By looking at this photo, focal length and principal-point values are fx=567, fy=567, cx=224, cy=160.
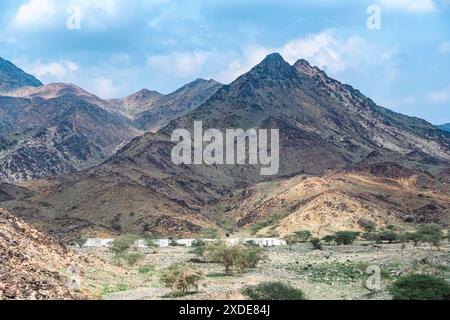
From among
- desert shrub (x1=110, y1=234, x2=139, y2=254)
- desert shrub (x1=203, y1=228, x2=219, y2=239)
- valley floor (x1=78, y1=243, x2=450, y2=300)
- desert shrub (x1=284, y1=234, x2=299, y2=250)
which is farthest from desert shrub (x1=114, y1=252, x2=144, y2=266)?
desert shrub (x1=203, y1=228, x2=219, y2=239)

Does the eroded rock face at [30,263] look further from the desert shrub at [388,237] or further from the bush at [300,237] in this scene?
the desert shrub at [388,237]

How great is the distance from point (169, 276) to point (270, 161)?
166 metres

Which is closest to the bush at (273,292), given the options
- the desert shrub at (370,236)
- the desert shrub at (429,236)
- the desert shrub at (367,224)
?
the desert shrub at (429,236)

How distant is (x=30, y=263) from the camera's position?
31.3 metres

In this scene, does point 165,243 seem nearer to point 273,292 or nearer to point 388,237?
point 388,237

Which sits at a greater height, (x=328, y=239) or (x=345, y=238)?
(x=345, y=238)

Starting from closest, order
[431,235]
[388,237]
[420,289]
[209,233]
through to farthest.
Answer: [420,289]
[431,235]
[388,237]
[209,233]

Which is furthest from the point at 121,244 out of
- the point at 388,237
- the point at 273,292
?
the point at 273,292

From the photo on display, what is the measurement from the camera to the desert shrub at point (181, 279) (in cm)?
3344

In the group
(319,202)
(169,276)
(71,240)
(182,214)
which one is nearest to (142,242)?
(71,240)

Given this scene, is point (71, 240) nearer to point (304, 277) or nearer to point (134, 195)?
point (134, 195)

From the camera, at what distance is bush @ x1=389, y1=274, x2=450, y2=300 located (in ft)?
98.3

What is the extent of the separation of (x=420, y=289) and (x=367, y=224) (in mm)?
72547
